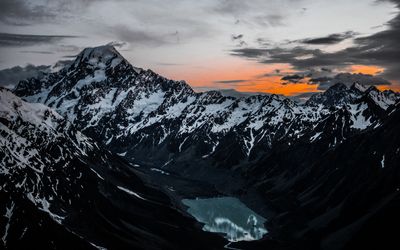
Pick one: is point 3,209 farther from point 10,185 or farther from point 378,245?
point 378,245

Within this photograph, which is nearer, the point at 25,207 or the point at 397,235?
the point at 25,207

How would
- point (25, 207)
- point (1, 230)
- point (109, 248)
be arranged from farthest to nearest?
point (109, 248), point (25, 207), point (1, 230)

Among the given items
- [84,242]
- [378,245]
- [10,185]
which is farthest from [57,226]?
[378,245]

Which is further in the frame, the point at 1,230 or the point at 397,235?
the point at 397,235

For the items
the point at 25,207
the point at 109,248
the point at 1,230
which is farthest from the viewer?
the point at 109,248

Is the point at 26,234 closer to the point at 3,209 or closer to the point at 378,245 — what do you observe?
the point at 3,209

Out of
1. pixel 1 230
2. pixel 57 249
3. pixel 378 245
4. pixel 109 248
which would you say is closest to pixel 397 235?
pixel 378 245

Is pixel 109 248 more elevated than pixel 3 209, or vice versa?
pixel 3 209

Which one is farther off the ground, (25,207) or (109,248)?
(25,207)

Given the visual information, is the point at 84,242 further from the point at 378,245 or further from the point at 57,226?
the point at 378,245
